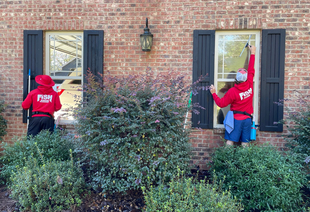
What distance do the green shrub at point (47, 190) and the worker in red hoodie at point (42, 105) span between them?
1687 mm

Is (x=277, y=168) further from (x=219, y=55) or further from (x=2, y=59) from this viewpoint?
(x=2, y=59)

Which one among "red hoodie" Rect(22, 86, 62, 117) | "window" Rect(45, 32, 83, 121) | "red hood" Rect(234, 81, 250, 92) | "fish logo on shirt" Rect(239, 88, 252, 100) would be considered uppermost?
"window" Rect(45, 32, 83, 121)

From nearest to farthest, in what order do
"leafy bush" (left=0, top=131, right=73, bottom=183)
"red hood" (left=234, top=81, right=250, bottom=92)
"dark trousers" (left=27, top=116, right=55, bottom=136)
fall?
"leafy bush" (left=0, top=131, right=73, bottom=183) → "red hood" (left=234, top=81, right=250, bottom=92) → "dark trousers" (left=27, top=116, right=55, bottom=136)

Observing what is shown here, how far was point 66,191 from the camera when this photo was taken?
2.95m

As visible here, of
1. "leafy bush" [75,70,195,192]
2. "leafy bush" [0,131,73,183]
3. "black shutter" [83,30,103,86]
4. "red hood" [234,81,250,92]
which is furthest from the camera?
"black shutter" [83,30,103,86]

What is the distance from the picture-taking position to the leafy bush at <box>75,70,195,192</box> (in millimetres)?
3020

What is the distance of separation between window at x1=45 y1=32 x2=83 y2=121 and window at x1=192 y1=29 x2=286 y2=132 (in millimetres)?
2566

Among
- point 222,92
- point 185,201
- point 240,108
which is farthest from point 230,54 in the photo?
point 185,201

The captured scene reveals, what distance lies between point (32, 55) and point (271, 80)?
5.05 metres

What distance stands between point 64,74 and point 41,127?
1.34 m

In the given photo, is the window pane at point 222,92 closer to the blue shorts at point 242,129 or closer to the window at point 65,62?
the blue shorts at point 242,129

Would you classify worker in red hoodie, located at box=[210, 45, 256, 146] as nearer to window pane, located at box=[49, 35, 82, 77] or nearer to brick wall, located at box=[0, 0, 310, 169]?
brick wall, located at box=[0, 0, 310, 169]

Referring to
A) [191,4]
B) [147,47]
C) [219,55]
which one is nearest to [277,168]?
[219,55]

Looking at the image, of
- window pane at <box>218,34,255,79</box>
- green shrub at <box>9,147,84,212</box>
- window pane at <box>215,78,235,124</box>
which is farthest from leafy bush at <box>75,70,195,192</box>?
window pane at <box>218,34,255,79</box>
